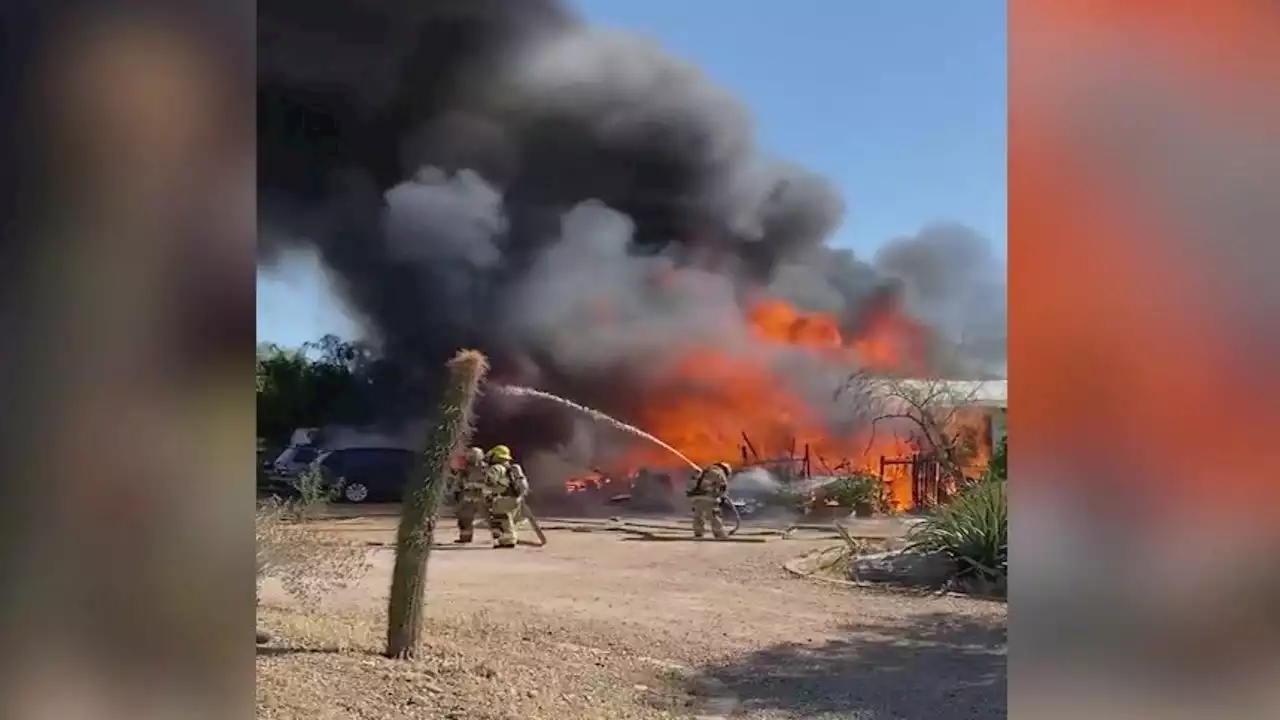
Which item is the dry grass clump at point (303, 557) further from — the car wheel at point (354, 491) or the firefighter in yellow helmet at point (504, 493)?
the firefighter in yellow helmet at point (504, 493)

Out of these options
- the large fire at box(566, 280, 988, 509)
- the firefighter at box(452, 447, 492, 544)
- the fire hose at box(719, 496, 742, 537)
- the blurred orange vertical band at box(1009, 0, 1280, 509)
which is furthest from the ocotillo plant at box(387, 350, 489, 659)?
the blurred orange vertical band at box(1009, 0, 1280, 509)

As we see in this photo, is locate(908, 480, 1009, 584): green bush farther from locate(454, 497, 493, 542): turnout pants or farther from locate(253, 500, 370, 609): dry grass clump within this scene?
locate(253, 500, 370, 609): dry grass clump

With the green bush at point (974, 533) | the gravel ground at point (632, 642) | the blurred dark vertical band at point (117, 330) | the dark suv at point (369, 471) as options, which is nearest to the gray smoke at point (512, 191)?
the dark suv at point (369, 471)

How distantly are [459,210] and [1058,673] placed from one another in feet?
8.05

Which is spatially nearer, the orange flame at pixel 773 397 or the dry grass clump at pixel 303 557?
the orange flame at pixel 773 397

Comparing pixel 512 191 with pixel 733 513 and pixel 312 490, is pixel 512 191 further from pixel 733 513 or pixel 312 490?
pixel 733 513

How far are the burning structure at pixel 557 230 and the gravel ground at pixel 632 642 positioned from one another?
38 cm

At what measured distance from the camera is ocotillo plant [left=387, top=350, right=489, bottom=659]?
11.5 feet

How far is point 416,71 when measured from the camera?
369cm

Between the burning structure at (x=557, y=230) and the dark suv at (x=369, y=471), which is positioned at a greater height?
the burning structure at (x=557, y=230)

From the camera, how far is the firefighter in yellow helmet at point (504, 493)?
362 centimetres

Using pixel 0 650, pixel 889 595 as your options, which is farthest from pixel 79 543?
pixel 889 595

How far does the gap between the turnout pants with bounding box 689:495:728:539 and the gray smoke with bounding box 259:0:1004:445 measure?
0.43 metres

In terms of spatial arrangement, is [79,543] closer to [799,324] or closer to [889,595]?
[799,324]
